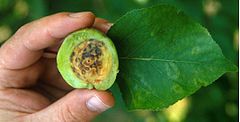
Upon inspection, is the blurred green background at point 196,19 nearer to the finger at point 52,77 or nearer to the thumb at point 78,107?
the finger at point 52,77

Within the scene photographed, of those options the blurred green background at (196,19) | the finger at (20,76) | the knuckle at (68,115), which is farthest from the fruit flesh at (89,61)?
the blurred green background at (196,19)

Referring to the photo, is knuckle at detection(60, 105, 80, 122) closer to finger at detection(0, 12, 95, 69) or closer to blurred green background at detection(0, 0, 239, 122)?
finger at detection(0, 12, 95, 69)

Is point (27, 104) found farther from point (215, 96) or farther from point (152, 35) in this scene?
point (215, 96)

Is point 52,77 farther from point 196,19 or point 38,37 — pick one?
point 196,19

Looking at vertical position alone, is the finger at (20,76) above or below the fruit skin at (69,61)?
below

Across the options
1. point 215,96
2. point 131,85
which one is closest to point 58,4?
point 215,96

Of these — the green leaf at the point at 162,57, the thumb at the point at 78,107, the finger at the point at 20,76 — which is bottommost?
the finger at the point at 20,76
